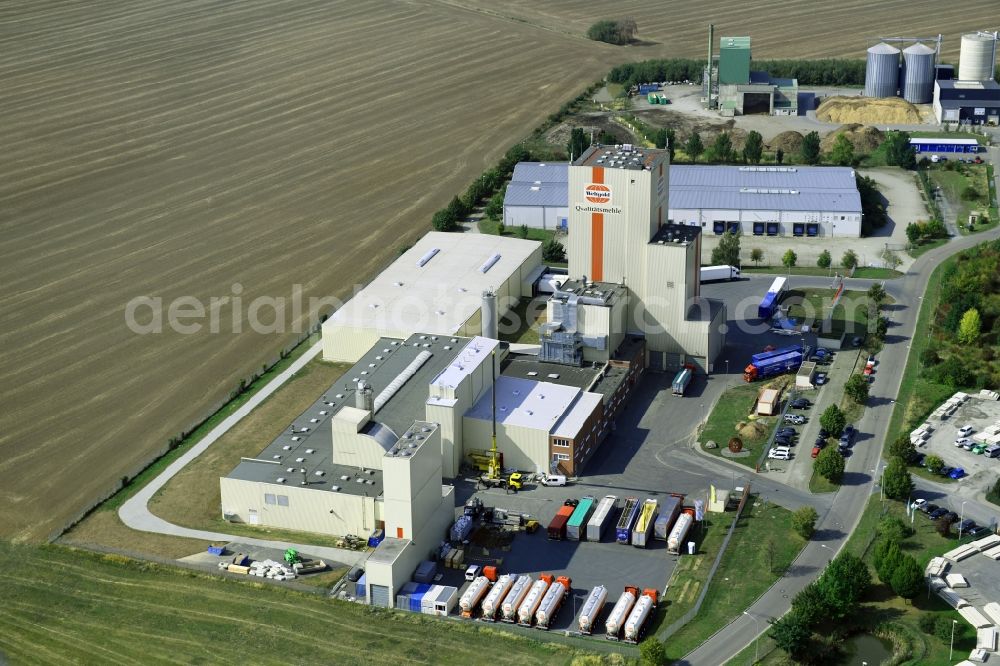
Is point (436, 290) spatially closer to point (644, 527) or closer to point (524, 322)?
point (524, 322)

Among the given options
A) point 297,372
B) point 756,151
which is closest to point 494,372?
point 297,372

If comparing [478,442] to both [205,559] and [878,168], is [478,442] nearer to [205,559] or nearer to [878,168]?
[205,559]

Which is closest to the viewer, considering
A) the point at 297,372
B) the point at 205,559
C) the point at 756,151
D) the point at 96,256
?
the point at 205,559

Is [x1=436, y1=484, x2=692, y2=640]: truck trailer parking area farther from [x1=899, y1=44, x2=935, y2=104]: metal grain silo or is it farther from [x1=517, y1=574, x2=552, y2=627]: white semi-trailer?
[x1=899, y1=44, x2=935, y2=104]: metal grain silo

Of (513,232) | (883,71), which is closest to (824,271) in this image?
(513,232)

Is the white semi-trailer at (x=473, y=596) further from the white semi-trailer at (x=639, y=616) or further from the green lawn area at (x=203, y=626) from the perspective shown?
the white semi-trailer at (x=639, y=616)
